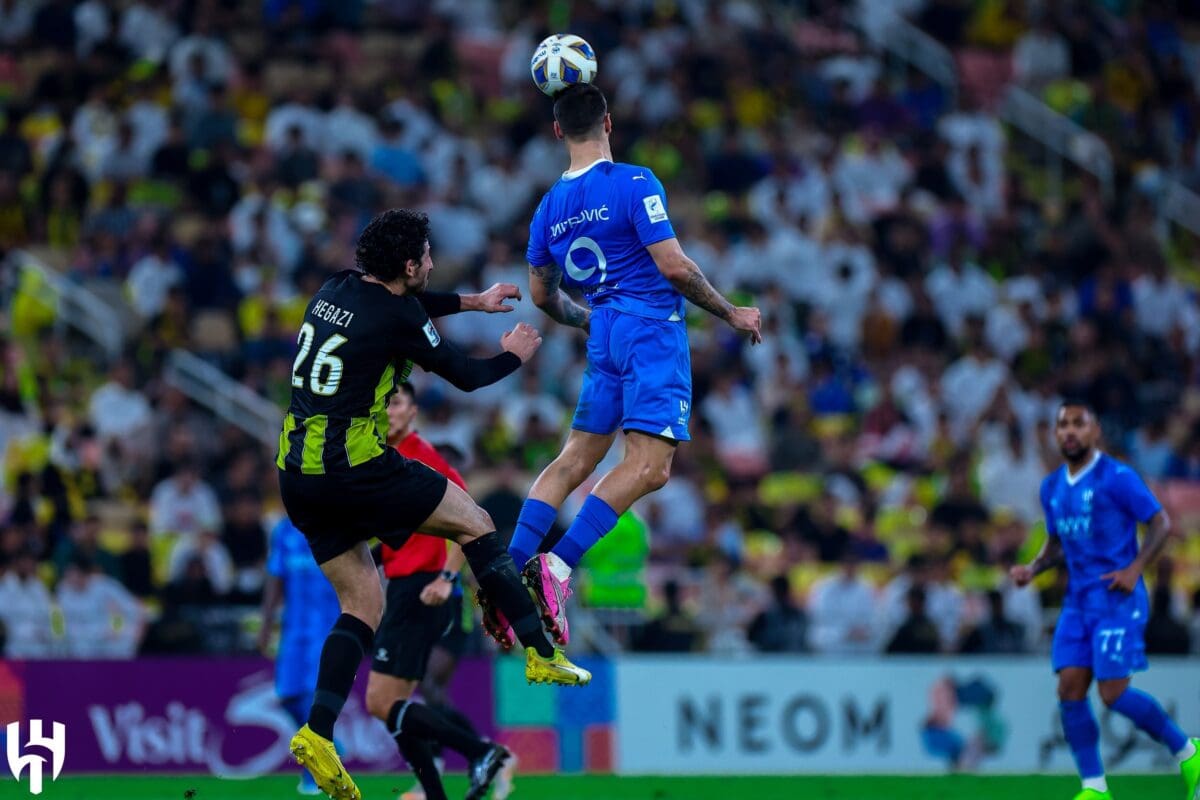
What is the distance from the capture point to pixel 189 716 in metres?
17.6

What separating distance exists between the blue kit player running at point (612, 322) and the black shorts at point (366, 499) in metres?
0.75

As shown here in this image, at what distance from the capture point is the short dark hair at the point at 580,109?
11.0m

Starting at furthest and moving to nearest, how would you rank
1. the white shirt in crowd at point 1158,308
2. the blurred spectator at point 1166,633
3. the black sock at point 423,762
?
the white shirt in crowd at point 1158,308, the blurred spectator at point 1166,633, the black sock at point 423,762

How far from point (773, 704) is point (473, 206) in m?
7.95

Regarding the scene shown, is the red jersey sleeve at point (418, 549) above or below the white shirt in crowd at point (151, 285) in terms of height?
below

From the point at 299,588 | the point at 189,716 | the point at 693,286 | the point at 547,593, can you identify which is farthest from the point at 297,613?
the point at 693,286

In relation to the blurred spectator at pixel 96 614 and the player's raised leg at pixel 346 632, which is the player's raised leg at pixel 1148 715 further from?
the blurred spectator at pixel 96 614

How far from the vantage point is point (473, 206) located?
23.8 metres

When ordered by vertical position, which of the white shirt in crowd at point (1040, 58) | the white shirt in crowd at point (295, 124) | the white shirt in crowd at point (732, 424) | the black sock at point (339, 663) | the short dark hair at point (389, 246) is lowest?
the black sock at point (339, 663)

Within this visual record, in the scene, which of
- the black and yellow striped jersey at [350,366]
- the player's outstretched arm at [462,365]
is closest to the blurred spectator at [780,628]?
the player's outstretched arm at [462,365]

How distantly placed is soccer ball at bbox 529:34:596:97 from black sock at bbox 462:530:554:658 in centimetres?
256

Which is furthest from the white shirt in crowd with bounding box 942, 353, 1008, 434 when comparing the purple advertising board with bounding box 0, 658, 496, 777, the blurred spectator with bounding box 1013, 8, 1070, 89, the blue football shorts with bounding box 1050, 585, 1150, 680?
the blue football shorts with bounding box 1050, 585, 1150, 680

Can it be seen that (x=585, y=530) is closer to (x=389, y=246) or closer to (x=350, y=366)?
(x=350, y=366)

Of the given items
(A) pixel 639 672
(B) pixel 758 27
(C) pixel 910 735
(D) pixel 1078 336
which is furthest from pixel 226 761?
(B) pixel 758 27
